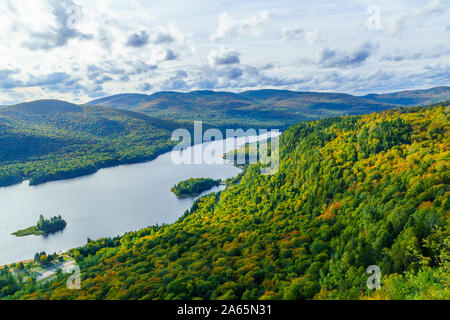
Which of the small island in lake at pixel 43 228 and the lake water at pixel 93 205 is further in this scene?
the small island in lake at pixel 43 228

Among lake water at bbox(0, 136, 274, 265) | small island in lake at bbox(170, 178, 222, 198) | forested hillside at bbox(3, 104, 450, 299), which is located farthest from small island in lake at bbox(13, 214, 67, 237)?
small island in lake at bbox(170, 178, 222, 198)

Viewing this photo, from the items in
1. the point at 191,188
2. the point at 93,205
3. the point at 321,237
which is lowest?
the point at 93,205

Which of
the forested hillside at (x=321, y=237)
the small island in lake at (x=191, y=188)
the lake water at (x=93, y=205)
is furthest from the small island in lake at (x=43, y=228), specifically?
the small island in lake at (x=191, y=188)

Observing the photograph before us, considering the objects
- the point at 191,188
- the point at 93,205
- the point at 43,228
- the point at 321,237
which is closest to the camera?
the point at 321,237

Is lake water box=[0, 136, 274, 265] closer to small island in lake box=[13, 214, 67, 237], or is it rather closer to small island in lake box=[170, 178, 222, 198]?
small island in lake box=[13, 214, 67, 237]

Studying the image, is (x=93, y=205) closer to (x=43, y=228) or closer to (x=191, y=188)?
(x=43, y=228)

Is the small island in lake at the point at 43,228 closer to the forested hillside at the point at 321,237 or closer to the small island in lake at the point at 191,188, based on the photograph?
the forested hillside at the point at 321,237

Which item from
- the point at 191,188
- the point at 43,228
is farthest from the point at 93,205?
the point at 191,188
